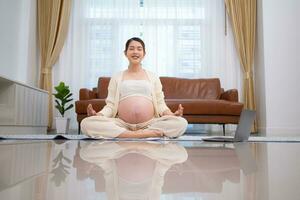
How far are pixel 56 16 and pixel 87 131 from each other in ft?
11.3

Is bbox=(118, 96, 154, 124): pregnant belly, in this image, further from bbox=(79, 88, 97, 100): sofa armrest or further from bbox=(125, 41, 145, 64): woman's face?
bbox=(79, 88, 97, 100): sofa armrest

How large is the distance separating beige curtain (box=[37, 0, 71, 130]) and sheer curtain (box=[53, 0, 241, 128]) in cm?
13

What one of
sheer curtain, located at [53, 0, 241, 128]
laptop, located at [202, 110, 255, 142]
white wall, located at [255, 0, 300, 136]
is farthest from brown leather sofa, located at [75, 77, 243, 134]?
laptop, located at [202, 110, 255, 142]

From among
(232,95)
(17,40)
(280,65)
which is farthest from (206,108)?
(17,40)

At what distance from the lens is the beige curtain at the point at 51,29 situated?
206 inches

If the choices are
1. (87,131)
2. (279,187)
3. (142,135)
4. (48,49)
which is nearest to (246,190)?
(279,187)

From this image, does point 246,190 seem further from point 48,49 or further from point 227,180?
point 48,49

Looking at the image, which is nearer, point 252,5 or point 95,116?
point 95,116

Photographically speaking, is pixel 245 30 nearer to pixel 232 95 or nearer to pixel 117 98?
pixel 232 95

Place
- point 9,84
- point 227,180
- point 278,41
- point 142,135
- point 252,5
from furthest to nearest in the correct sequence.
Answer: point 252,5, point 278,41, point 9,84, point 142,135, point 227,180

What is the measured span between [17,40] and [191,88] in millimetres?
2698

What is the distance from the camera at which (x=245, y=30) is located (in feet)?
17.1

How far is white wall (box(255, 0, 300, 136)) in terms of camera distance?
15.5 ft

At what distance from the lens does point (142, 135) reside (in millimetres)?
2381
